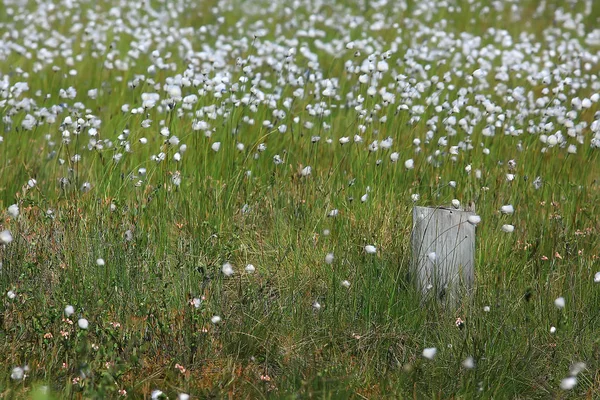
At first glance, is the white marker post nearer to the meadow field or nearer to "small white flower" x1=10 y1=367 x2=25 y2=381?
the meadow field

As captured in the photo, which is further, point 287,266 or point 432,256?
point 287,266

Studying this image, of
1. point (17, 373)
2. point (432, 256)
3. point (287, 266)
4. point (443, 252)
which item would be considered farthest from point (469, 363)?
point (17, 373)

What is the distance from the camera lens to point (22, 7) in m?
10.0

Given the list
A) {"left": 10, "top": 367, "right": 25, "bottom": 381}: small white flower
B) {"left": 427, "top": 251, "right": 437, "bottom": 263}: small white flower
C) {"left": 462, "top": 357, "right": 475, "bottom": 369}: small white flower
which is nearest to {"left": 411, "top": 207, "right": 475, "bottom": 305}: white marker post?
{"left": 427, "top": 251, "right": 437, "bottom": 263}: small white flower

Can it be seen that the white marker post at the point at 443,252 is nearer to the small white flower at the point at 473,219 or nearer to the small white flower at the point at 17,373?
the small white flower at the point at 473,219

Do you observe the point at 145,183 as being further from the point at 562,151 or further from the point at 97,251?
the point at 562,151

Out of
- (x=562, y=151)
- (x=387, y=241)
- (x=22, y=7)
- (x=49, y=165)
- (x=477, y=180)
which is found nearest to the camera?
(x=387, y=241)

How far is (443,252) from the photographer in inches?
148

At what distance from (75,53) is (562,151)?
15.1 ft

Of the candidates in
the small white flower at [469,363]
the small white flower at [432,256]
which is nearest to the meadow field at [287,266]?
the small white flower at [469,363]

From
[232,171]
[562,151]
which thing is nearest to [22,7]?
[232,171]

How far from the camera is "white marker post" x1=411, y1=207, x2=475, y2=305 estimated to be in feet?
12.2

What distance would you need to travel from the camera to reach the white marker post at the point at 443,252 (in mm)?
3715

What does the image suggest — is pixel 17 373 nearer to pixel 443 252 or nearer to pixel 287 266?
pixel 287 266
